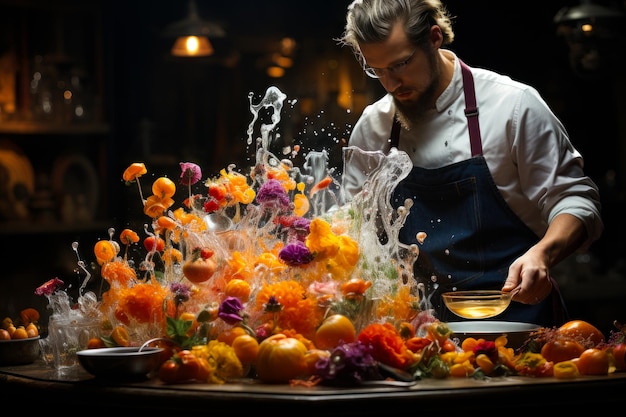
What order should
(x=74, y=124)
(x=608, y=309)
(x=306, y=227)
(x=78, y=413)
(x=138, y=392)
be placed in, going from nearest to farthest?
(x=138, y=392) < (x=78, y=413) < (x=306, y=227) < (x=74, y=124) < (x=608, y=309)

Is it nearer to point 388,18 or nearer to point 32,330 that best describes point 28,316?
point 32,330

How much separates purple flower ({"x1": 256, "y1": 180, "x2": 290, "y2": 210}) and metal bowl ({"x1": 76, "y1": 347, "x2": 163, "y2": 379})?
471mm

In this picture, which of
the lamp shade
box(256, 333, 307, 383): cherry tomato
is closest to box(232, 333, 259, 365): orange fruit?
box(256, 333, 307, 383): cherry tomato

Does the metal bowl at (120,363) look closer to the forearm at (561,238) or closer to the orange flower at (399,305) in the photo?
the orange flower at (399,305)

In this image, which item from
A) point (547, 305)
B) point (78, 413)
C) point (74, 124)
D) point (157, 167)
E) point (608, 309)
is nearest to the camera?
point (78, 413)

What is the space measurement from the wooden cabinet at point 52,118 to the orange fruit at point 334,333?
11.0ft

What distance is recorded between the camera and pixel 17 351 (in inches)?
103

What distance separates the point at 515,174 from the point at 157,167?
3290 mm

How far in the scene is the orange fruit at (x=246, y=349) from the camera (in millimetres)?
2164

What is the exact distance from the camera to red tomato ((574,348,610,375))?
2.15 m

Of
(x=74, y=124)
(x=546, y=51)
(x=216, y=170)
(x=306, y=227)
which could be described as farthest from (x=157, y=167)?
(x=306, y=227)

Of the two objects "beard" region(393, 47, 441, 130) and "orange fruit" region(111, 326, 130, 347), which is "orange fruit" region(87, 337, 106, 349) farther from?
"beard" region(393, 47, 441, 130)

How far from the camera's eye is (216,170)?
6.09 meters

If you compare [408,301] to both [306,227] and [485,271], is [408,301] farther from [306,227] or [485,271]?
[485,271]
